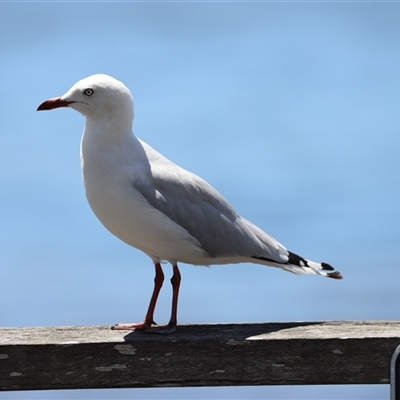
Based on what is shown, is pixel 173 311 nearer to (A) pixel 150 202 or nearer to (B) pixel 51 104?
(A) pixel 150 202

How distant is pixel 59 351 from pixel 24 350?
0.61ft

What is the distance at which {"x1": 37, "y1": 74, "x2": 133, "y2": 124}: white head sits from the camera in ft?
17.8

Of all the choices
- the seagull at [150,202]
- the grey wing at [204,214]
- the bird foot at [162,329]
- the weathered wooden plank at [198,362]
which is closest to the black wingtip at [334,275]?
the seagull at [150,202]

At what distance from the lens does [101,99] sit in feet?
17.8

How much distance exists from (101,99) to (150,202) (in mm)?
→ 791

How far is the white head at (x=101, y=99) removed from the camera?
543cm

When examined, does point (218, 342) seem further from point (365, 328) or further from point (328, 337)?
point (365, 328)

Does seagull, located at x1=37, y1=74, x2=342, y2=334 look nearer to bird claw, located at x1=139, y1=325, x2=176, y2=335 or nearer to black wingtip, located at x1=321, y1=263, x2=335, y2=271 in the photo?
bird claw, located at x1=139, y1=325, x2=176, y2=335

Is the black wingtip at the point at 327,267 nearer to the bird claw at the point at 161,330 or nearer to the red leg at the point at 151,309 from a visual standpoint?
the red leg at the point at 151,309

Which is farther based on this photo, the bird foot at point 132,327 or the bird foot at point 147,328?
the bird foot at point 132,327

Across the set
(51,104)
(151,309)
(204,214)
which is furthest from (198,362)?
(51,104)

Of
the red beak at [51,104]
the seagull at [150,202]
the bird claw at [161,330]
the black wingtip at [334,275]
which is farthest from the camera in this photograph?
the black wingtip at [334,275]

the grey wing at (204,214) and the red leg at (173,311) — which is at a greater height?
the grey wing at (204,214)

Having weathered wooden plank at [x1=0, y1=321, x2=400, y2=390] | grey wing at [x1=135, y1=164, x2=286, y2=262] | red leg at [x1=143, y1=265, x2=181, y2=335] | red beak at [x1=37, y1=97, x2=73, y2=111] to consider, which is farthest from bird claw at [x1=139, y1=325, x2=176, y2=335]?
red beak at [x1=37, y1=97, x2=73, y2=111]
